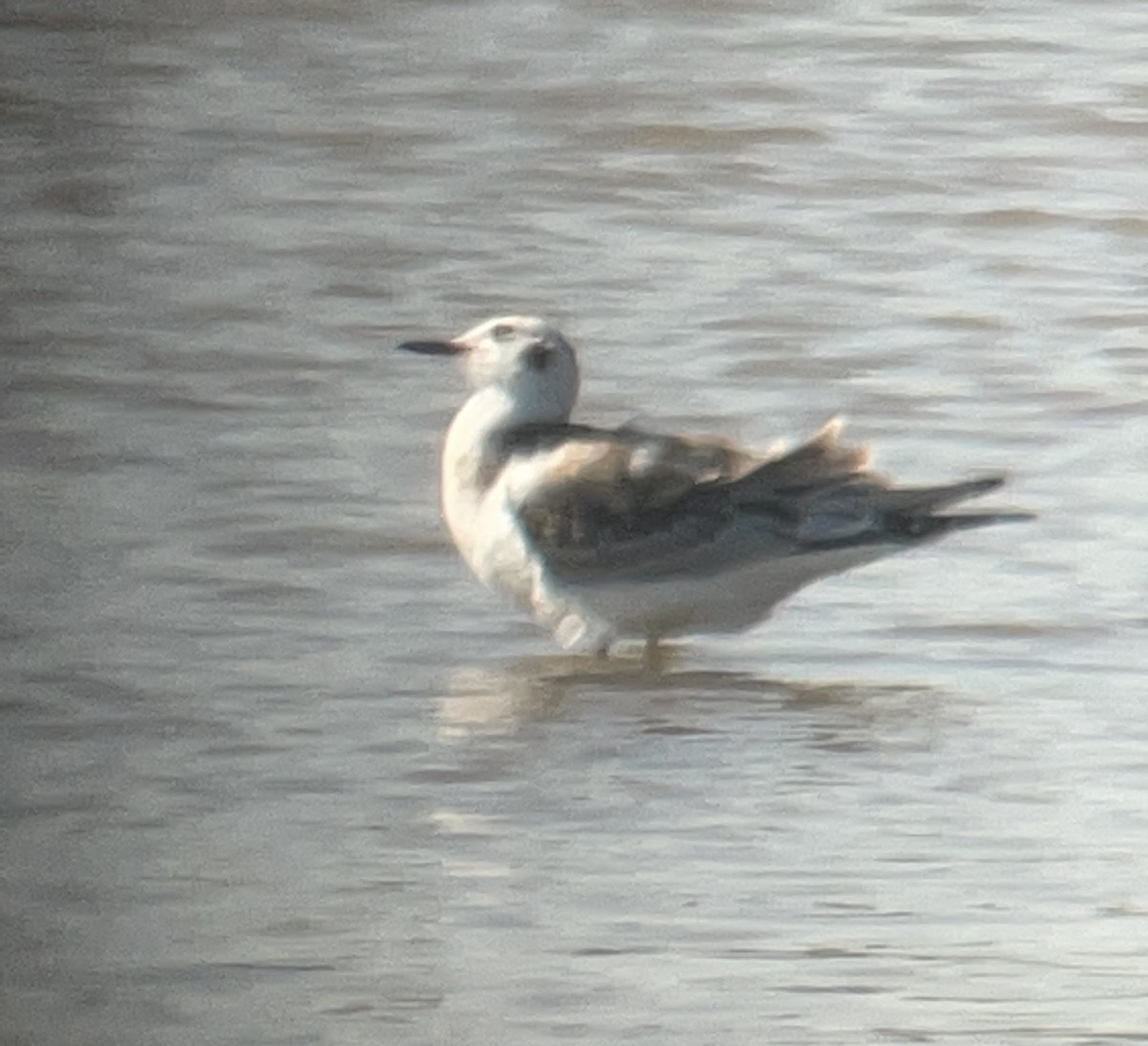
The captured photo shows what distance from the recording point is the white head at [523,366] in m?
5.23

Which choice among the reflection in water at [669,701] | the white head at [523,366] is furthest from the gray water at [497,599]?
the white head at [523,366]

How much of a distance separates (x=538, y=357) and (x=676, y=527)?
1.24 feet

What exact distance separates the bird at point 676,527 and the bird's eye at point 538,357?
0.64ft

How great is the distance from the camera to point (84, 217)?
7039 mm

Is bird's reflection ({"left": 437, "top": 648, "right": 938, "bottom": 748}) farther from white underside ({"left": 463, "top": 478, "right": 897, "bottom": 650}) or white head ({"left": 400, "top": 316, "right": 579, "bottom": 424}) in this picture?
white head ({"left": 400, "top": 316, "right": 579, "bottom": 424})

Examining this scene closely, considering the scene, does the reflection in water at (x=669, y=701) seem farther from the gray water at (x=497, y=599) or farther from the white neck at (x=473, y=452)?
the white neck at (x=473, y=452)

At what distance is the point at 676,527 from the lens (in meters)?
5.01

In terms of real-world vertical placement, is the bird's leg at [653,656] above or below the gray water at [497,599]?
below

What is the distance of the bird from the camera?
4973mm

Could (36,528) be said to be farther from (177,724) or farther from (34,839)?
(34,839)

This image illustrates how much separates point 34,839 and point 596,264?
320 centimetres

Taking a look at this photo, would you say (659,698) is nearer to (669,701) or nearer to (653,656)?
(669,701)

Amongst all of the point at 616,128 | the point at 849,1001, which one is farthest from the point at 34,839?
the point at 616,128

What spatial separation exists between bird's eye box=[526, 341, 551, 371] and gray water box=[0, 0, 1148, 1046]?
303mm
